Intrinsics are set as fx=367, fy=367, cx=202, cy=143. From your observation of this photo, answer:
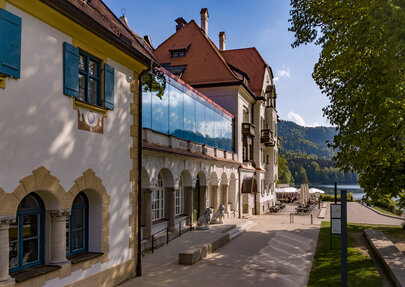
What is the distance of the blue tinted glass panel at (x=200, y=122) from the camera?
21953 millimetres

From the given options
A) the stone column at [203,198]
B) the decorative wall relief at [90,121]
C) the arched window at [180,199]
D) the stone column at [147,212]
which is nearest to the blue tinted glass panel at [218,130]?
the stone column at [203,198]

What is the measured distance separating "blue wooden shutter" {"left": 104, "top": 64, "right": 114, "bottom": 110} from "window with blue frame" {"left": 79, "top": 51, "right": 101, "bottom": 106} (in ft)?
0.57

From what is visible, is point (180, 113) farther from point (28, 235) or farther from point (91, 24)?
point (28, 235)

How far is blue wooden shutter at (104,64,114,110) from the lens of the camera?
10.3 m

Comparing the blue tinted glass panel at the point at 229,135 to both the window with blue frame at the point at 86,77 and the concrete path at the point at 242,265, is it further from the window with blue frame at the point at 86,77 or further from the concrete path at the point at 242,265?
the window with blue frame at the point at 86,77

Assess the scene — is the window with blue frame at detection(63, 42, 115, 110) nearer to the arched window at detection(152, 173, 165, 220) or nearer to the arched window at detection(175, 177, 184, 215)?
the arched window at detection(152, 173, 165, 220)

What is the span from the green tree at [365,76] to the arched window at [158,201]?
8962mm

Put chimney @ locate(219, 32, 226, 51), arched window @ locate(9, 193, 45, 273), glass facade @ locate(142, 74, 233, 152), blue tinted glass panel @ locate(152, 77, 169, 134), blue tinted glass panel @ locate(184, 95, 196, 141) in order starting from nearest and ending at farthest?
arched window @ locate(9, 193, 45, 273) < glass facade @ locate(142, 74, 233, 152) < blue tinted glass panel @ locate(152, 77, 169, 134) < blue tinted glass panel @ locate(184, 95, 196, 141) < chimney @ locate(219, 32, 226, 51)

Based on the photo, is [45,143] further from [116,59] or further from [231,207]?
[231,207]

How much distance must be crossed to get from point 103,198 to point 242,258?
8012mm

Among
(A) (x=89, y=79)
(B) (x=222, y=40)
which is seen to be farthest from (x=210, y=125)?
(B) (x=222, y=40)

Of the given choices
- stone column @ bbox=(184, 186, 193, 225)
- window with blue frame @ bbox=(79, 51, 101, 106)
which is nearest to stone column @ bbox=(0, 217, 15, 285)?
window with blue frame @ bbox=(79, 51, 101, 106)

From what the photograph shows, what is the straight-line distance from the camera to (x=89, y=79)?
992 centimetres

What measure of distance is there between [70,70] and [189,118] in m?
12.2
